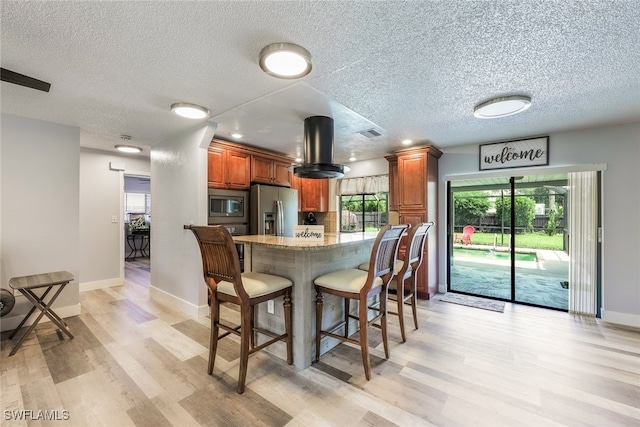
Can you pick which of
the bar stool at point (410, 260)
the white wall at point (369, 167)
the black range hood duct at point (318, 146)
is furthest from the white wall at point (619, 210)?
the black range hood duct at point (318, 146)

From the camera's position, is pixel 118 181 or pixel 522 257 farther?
pixel 118 181

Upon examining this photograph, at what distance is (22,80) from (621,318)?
21.1ft

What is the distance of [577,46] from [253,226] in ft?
12.8

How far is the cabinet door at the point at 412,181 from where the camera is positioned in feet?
13.4

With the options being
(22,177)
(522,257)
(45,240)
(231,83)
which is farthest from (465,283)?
(22,177)

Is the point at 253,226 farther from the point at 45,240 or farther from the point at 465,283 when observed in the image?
the point at 465,283

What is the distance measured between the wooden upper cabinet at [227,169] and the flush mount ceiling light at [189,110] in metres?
0.97

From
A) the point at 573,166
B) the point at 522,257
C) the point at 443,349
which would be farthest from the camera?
the point at 522,257

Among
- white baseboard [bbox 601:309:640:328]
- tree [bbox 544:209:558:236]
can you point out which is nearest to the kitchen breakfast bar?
tree [bbox 544:209:558:236]

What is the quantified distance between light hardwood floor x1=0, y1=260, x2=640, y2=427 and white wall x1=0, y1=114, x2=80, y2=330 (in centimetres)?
66

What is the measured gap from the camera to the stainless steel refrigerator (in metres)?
4.16

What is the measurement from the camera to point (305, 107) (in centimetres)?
274

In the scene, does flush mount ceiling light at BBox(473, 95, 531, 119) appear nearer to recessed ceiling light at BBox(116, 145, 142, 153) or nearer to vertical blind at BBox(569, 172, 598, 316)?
vertical blind at BBox(569, 172, 598, 316)

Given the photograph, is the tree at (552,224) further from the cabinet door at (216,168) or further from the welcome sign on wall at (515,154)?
the cabinet door at (216,168)
